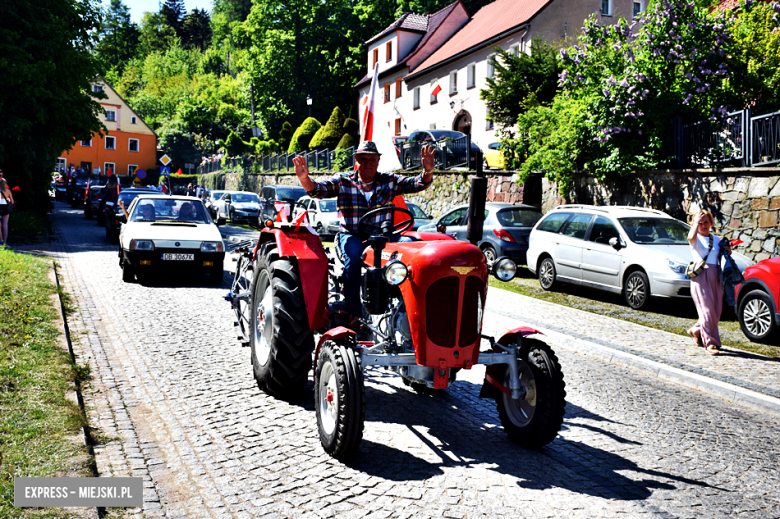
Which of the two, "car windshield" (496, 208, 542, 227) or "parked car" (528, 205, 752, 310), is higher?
"car windshield" (496, 208, 542, 227)

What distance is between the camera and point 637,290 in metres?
12.2

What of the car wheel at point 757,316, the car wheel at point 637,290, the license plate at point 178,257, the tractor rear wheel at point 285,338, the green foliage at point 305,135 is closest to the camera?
the tractor rear wheel at point 285,338

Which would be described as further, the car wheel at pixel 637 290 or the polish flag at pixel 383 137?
the car wheel at pixel 637 290

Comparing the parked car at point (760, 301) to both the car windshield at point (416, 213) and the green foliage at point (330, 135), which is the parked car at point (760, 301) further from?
the green foliage at point (330, 135)

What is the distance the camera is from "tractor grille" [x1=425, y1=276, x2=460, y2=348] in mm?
4719

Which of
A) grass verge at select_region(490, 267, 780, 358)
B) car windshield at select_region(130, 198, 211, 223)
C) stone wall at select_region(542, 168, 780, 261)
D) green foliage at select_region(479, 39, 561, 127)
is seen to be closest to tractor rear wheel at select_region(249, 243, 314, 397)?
grass verge at select_region(490, 267, 780, 358)

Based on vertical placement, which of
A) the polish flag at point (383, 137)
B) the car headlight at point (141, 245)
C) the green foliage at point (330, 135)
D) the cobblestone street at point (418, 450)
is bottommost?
the cobblestone street at point (418, 450)

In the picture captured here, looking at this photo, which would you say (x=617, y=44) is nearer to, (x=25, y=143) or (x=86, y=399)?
(x=86, y=399)

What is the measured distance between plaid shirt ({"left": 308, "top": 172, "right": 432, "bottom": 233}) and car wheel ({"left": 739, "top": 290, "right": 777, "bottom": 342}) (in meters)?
5.92

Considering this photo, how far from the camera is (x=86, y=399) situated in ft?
19.4

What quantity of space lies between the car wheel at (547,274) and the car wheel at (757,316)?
15.0ft

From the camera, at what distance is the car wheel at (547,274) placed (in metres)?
14.2

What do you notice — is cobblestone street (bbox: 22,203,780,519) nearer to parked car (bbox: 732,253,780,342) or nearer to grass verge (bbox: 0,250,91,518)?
grass verge (bbox: 0,250,91,518)

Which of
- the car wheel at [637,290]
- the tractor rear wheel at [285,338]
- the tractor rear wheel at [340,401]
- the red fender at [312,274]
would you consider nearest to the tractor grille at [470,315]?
the tractor rear wheel at [340,401]
